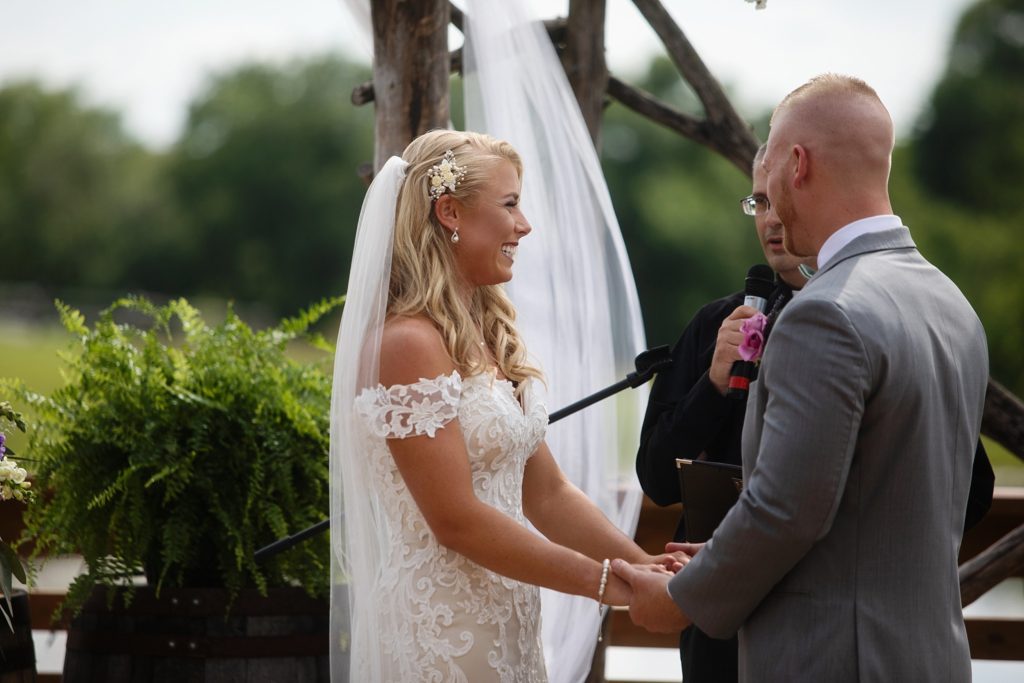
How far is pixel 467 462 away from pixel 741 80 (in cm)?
5909

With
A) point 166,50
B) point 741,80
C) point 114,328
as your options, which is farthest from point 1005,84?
point 114,328

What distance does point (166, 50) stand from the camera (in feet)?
209

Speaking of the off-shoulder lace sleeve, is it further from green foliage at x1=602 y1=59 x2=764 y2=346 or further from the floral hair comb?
green foliage at x1=602 y1=59 x2=764 y2=346

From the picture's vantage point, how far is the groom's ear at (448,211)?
8.75 ft

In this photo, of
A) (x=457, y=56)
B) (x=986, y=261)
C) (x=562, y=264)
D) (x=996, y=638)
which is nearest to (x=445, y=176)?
(x=562, y=264)

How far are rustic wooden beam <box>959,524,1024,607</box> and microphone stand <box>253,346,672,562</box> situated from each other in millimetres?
1504

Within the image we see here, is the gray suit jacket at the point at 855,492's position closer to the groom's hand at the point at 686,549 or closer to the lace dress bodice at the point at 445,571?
the groom's hand at the point at 686,549

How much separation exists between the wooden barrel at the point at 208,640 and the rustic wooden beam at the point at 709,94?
2.11 meters

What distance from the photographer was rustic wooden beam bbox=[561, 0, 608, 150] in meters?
3.96

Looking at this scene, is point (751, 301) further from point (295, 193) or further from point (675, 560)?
point (295, 193)

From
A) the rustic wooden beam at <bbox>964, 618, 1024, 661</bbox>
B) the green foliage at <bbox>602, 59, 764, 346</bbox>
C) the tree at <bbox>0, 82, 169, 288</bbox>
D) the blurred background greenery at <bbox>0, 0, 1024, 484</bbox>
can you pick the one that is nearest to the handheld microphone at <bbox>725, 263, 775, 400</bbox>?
the rustic wooden beam at <bbox>964, 618, 1024, 661</bbox>

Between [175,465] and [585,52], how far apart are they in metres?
1.94

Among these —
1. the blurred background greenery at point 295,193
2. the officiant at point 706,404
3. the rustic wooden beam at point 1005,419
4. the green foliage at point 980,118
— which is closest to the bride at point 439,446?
the officiant at point 706,404

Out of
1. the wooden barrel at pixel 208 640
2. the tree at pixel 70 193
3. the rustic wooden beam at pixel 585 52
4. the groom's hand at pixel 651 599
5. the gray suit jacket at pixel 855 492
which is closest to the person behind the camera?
the gray suit jacket at pixel 855 492
